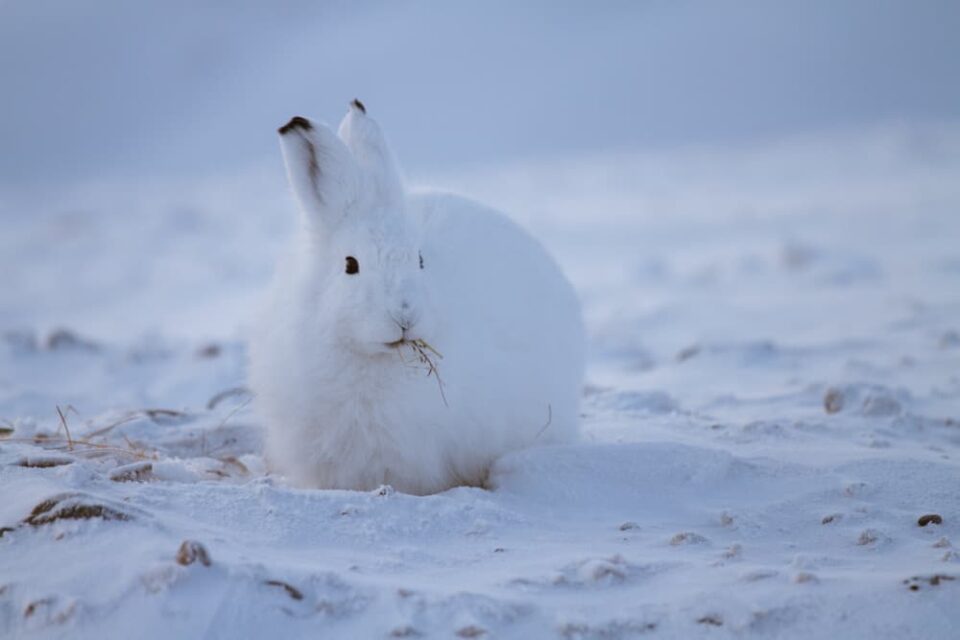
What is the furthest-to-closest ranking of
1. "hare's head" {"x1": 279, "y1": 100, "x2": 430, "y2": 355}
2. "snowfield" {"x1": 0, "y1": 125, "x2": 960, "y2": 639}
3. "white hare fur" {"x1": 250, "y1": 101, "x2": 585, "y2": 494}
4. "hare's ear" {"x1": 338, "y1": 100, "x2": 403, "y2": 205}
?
"hare's ear" {"x1": 338, "y1": 100, "x2": 403, "y2": 205} < "white hare fur" {"x1": 250, "y1": 101, "x2": 585, "y2": 494} < "hare's head" {"x1": 279, "y1": 100, "x2": 430, "y2": 355} < "snowfield" {"x1": 0, "y1": 125, "x2": 960, "y2": 639}

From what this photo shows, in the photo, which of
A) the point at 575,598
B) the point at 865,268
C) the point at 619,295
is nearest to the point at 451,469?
the point at 575,598

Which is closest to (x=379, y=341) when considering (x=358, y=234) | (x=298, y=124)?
(x=358, y=234)

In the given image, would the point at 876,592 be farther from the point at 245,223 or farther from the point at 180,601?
the point at 245,223

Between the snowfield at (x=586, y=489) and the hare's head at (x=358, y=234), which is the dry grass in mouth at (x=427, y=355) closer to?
the hare's head at (x=358, y=234)

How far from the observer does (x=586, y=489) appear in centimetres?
324

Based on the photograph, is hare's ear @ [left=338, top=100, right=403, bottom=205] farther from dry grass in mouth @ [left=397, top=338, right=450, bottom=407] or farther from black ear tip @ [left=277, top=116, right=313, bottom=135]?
dry grass in mouth @ [left=397, top=338, right=450, bottom=407]

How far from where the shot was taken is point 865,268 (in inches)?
364

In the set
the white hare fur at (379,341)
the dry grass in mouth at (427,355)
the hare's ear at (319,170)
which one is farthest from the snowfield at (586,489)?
the hare's ear at (319,170)

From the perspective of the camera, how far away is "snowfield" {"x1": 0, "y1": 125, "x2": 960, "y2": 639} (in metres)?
2.11

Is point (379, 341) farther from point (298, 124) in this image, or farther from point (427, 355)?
point (298, 124)

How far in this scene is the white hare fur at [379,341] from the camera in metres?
3.12

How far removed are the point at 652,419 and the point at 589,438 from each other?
1.81ft

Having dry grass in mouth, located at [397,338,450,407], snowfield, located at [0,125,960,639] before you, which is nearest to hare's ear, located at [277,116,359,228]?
dry grass in mouth, located at [397,338,450,407]

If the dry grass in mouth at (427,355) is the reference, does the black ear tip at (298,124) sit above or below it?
above
